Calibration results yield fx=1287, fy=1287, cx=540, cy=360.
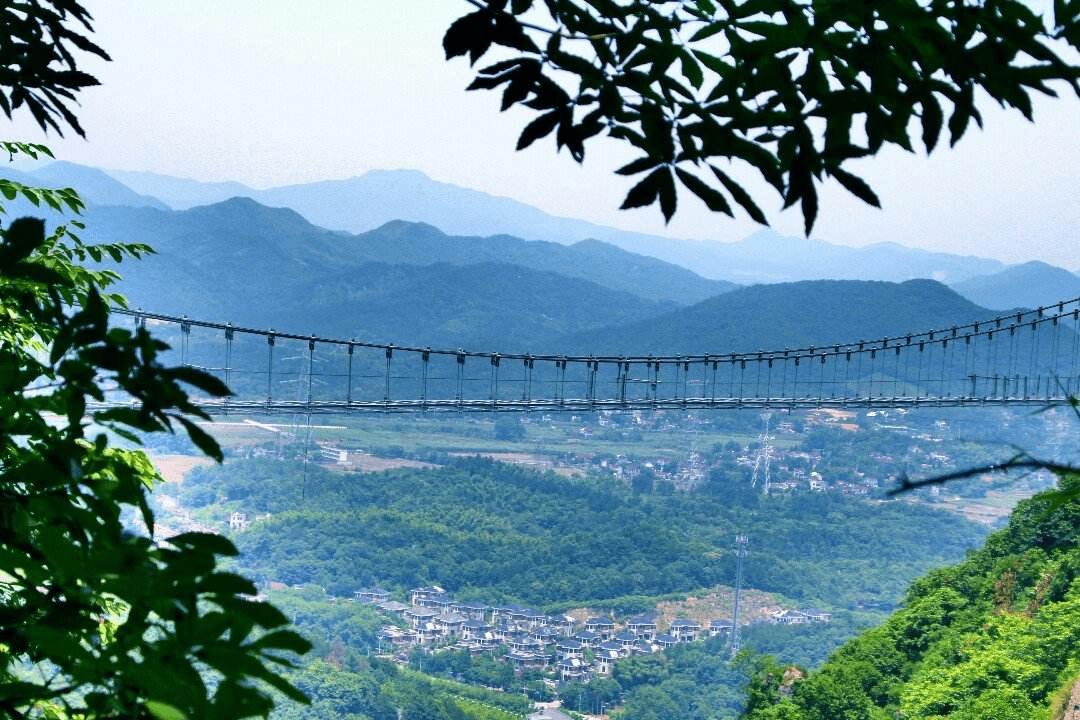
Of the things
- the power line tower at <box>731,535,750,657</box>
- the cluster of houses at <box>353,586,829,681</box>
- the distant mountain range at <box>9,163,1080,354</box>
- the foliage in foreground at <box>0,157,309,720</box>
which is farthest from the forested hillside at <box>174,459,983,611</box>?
the foliage in foreground at <box>0,157,309,720</box>

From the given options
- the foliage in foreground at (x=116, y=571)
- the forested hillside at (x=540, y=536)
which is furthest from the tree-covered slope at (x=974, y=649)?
the forested hillside at (x=540, y=536)

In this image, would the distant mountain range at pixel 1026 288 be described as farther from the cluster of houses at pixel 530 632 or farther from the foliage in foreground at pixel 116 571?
the foliage in foreground at pixel 116 571

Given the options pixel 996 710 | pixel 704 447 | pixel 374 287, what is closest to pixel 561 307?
pixel 374 287

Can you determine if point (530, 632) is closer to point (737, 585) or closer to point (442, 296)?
point (737, 585)

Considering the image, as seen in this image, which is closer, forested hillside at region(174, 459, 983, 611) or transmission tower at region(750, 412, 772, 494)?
forested hillside at region(174, 459, 983, 611)

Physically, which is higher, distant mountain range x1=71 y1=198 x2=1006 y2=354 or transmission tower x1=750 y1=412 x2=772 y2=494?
distant mountain range x1=71 y1=198 x2=1006 y2=354

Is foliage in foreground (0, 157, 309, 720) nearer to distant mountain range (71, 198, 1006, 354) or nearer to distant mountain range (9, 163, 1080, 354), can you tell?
distant mountain range (9, 163, 1080, 354)

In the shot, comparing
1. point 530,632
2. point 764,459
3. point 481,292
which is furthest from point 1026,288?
point 530,632
